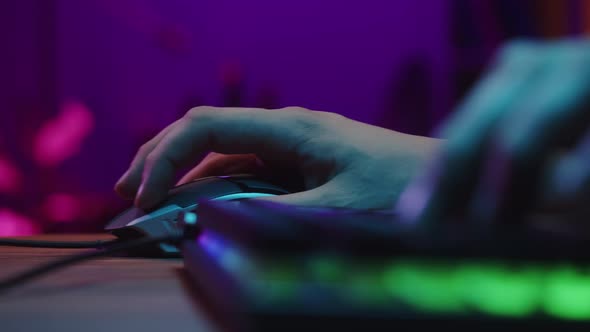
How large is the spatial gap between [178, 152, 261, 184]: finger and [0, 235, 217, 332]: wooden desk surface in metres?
0.31

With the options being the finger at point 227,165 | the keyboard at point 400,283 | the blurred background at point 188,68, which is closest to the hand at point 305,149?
the finger at point 227,165

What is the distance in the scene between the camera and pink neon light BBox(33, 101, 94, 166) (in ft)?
6.03

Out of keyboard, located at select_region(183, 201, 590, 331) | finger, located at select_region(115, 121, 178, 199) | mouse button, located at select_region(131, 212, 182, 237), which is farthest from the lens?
finger, located at select_region(115, 121, 178, 199)

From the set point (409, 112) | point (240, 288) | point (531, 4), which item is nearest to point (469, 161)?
point (240, 288)

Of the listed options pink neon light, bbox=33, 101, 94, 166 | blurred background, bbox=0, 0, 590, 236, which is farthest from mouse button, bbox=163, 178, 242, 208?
pink neon light, bbox=33, 101, 94, 166

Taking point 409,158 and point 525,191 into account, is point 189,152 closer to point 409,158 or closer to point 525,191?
point 409,158

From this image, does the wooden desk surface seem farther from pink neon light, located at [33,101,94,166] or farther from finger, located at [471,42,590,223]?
pink neon light, located at [33,101,94,166]

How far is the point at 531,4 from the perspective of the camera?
212 cm

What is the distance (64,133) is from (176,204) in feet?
4.01

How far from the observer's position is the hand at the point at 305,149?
0.74 meters

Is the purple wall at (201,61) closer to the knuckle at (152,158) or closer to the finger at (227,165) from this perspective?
the finger at (227,165)

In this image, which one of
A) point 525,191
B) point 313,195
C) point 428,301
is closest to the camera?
point 428,301

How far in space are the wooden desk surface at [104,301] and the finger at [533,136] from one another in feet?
0.54

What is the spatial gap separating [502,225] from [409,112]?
1.74 metres
